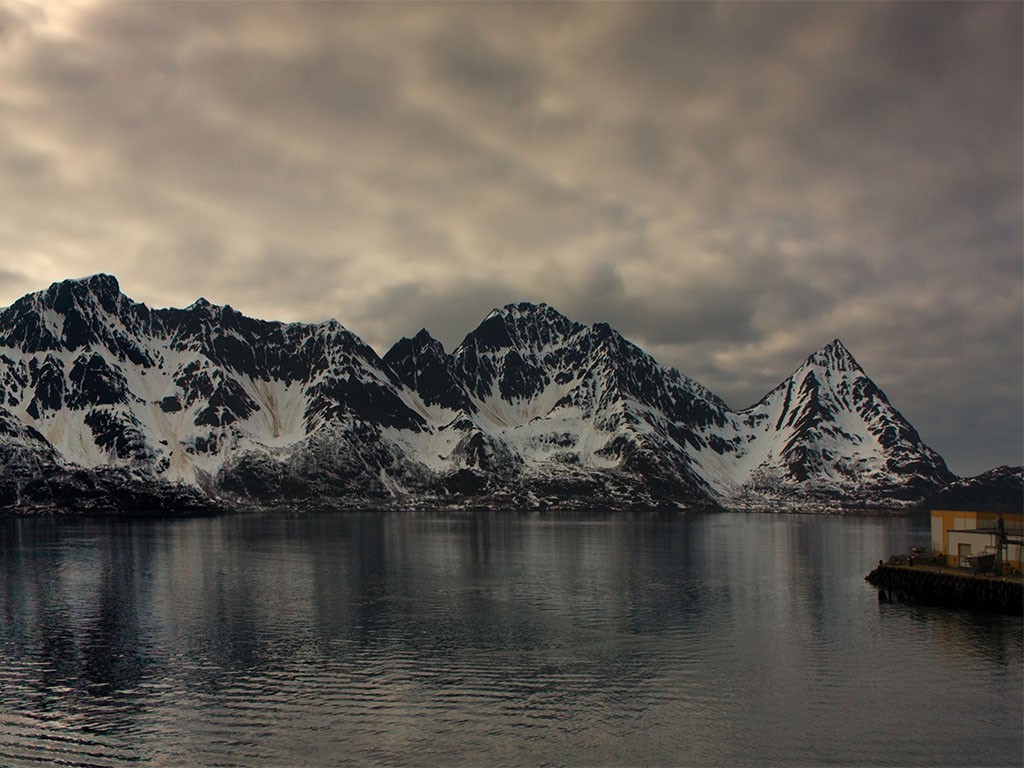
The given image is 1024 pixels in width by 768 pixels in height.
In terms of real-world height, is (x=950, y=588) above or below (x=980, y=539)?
below

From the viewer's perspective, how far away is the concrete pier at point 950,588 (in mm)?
95812

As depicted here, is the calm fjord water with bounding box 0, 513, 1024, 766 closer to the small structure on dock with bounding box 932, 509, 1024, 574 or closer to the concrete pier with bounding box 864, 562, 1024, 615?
the concrete pier with bounding box 864, 562, 1024, 615

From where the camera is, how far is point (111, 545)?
650 feet

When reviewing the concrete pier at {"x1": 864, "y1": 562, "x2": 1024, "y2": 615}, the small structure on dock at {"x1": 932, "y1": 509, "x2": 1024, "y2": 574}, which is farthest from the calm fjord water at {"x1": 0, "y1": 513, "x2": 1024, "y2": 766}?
the small structure on dock at {"x1": 932, "y1": 509, "x2": 1024, "y2": 574}

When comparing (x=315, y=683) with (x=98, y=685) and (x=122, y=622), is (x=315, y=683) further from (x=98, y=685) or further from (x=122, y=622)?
(x=122, y=622)

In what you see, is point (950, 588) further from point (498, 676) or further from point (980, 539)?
point (498, 676)

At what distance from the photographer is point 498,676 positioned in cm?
6406

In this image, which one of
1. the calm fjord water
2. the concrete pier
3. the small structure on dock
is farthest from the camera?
the small structure on dock

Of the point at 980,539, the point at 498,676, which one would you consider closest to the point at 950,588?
the point at 980,539

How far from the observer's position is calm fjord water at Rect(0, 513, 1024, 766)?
49.2 metres

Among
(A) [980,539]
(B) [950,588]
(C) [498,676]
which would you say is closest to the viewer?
(C) [498,676]

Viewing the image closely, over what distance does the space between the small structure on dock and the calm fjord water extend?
16.0m

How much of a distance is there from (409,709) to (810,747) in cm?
2484

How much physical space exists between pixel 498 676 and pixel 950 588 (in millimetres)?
69198
